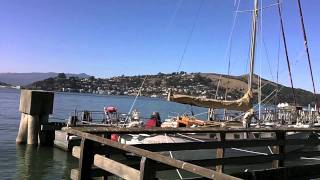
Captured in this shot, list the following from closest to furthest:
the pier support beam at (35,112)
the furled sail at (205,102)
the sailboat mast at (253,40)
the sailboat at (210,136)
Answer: the sailboat at (210,136) → the furled sail at (205,102) → the sailboat mast at (253,40) → the pier support beam at (35,112)

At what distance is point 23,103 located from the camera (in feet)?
97.4

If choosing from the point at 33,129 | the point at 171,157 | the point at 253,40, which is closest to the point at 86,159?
the point at 171,157

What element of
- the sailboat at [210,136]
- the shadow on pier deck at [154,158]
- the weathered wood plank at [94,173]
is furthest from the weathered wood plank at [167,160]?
the sailboat at [210,136]

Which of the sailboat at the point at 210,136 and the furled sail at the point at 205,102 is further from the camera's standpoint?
the furled sail at the point at 205,102

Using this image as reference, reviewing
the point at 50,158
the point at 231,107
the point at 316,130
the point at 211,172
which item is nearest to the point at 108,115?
the point at 50,158

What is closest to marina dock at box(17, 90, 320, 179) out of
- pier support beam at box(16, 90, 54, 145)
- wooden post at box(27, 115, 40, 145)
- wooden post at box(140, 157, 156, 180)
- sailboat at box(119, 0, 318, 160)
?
wooden post at box(140, 157, 156, 180)

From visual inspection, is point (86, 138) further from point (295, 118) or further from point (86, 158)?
point (295, 118)

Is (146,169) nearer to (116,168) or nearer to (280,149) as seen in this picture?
(116,168)

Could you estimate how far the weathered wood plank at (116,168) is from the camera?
6754mm

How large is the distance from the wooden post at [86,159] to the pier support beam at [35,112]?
871 inches

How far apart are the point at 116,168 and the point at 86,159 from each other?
2.28 feet

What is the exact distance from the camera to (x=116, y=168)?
7.09 m

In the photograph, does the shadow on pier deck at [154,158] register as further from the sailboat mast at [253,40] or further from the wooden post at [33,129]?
the wooden post at [33,129]

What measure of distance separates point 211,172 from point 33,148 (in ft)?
82.4
